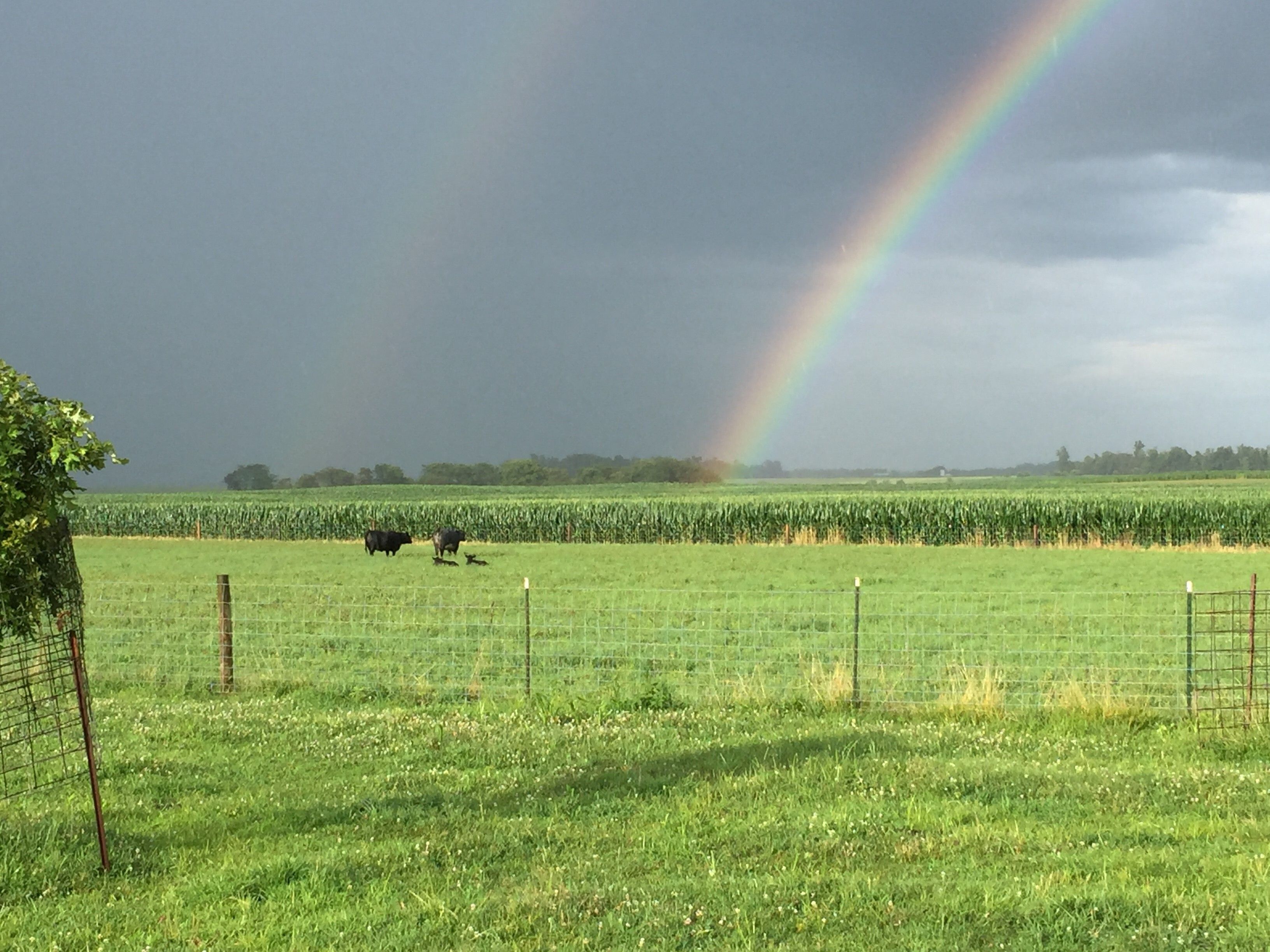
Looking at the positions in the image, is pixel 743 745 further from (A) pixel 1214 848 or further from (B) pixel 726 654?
(B) pixel 726 654

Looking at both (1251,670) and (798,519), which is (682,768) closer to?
(1251,670)

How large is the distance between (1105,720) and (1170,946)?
5637mm

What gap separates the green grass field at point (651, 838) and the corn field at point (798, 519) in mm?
38898

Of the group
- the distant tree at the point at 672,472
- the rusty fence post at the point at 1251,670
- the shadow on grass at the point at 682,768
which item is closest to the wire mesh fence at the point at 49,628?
the shadow on grass at the point at 682,768

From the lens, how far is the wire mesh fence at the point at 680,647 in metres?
11.9

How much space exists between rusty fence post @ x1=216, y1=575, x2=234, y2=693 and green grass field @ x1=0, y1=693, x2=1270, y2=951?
2.66m

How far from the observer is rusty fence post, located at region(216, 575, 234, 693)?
12672 millimetres

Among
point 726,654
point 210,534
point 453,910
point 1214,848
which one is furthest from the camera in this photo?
point 210,534

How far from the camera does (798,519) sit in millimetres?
49938

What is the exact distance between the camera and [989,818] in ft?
23.1

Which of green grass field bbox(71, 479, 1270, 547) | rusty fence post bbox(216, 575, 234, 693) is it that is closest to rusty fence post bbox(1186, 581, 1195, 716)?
rusty fence post bbox(216, 575, 234, 693)

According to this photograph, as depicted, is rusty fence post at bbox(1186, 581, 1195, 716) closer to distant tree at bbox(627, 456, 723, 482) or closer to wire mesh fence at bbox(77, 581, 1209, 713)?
wire mesh fence at bbox(77, 581, 1209, 713)

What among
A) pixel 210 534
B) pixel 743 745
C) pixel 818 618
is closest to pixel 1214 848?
pixel 743 745

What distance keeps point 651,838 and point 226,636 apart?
8.01m
